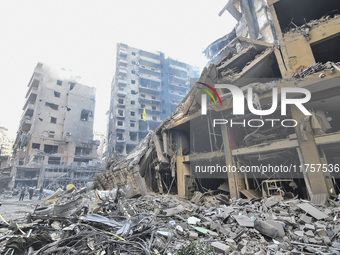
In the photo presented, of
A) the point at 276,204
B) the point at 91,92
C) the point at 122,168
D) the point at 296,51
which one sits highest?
the point at 91,92

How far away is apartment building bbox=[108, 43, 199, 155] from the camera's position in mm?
41281

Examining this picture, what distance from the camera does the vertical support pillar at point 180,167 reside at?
35.0 ft

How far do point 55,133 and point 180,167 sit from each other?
35548 mm

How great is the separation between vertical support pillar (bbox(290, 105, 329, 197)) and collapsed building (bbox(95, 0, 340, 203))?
0.03 metres

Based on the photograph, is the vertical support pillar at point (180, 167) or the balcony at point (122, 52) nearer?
the vertical support pillar at point (180, 167)

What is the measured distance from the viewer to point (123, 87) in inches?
1734

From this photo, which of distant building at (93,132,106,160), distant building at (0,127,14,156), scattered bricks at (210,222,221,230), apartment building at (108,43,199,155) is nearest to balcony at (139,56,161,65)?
apartment building at (108,43,199,155)

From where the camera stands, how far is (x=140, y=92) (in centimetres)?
4647

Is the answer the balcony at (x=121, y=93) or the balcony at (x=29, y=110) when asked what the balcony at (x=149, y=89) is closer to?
the balcony at (x=121, y=93)

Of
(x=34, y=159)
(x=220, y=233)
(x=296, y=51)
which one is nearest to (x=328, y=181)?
(x=220, y=233)

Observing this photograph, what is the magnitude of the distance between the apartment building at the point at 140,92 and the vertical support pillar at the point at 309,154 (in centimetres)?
3600

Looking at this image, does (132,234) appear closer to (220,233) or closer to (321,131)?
(220,233)

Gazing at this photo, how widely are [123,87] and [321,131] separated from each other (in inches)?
1660

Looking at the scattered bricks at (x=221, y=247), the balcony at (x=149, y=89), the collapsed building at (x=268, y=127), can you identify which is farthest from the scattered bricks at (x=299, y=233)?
the balcony at (x=149, y=89)
